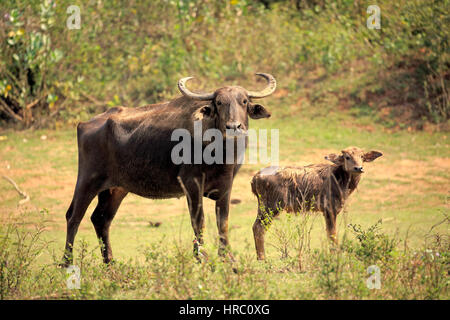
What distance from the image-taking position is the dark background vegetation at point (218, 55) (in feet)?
50.6

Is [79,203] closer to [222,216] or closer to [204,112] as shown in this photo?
[222,216]

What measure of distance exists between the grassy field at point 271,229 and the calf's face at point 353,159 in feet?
2.42

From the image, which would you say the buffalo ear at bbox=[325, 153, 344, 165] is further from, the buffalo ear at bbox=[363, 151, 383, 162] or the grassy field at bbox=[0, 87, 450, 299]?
the grassy field at bbox=[0, 87, 450, 299]

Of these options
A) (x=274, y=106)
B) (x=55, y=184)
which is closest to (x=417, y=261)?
(x=55, y=184)

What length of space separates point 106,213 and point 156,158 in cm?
110

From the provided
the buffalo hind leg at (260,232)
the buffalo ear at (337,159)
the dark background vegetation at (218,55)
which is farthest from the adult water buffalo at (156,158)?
the dark background vegetation at (218,55)

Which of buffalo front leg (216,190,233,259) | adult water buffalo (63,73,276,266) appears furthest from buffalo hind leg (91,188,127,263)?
buffalo front leg (216,190,233,259)

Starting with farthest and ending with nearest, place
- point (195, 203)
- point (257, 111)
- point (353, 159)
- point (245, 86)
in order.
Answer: point (245, 86)
point (353, 159)
point (257, 111)
point (195, 203)

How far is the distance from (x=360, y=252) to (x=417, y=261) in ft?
1.79

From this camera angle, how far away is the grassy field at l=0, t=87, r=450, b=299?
5.61 m

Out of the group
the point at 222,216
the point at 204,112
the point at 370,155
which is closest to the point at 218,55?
the point at 370,155

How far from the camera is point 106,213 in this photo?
779 centimetres

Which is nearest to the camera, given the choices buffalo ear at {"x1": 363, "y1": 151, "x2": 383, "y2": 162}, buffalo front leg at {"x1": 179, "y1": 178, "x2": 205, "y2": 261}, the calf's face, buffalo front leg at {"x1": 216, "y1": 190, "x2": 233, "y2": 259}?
buffalo front leg at {"x1": 179, "y1": 178, "x2": 205, "y2": 261}

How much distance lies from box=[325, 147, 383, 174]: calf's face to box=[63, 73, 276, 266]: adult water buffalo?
3.78 feet
